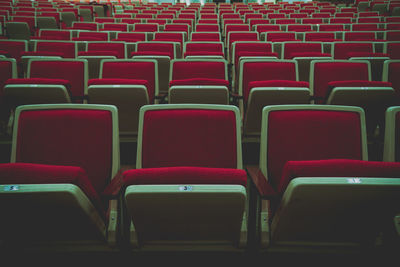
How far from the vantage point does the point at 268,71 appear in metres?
2.37

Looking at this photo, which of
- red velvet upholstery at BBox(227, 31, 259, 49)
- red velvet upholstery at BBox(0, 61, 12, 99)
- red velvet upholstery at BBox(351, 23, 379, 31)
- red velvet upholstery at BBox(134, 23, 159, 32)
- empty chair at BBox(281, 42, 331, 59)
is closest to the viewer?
red velvet upholstery at BBox(0, 61, 12, 99)

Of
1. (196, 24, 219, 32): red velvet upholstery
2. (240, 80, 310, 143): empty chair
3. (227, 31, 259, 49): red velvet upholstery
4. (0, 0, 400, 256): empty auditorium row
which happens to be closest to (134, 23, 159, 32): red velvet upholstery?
(196, 24, 219, 32): red velvet upholstery

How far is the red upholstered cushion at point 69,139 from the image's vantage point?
131 cm

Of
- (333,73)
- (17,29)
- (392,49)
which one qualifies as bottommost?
(333,73)

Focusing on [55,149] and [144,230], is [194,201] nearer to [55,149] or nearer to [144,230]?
[144,230]

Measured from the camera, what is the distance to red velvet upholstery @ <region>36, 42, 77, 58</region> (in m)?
3.31

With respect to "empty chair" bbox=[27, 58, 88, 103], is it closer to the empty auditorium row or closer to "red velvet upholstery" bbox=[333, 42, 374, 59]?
the empty auditorium row

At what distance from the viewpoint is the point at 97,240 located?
1.14 meters

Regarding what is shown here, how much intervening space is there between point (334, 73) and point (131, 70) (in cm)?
158

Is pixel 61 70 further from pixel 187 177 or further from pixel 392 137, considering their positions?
pixel 392 137

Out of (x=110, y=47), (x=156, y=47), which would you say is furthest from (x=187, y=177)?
(x=110, y=47)

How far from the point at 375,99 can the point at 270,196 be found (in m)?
1.14

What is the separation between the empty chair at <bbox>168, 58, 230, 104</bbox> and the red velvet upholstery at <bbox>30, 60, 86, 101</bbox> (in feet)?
2.37

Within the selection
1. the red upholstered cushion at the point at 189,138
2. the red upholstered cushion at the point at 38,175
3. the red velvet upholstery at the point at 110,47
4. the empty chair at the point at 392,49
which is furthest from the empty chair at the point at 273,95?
the empty chair at the point at 392,49
